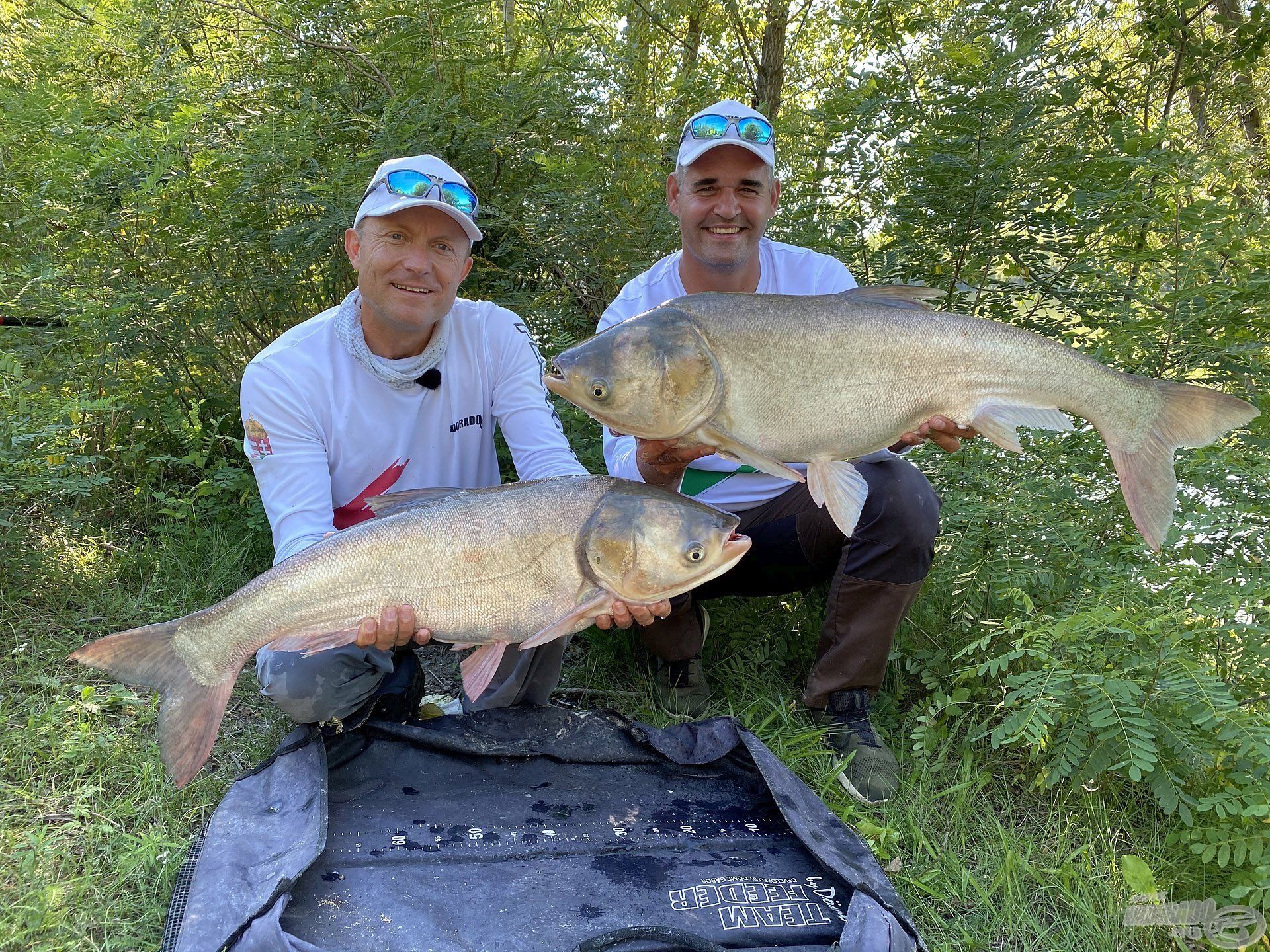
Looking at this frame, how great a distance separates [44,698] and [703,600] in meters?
2.37

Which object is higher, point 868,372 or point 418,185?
point 418,185

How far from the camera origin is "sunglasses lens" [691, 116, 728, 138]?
3121mm

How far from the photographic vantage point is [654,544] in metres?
2.25

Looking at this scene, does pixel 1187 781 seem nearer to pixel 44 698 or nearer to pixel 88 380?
pixel 44 698

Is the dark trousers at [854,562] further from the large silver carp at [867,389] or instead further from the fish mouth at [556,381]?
the fish mouth at [556,381]

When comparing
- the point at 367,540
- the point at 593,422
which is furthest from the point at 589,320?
the point at 367,540

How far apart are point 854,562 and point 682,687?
2.66 ft

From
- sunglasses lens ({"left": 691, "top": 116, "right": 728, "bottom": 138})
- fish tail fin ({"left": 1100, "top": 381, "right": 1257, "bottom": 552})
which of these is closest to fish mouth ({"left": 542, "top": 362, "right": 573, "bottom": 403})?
sunglasses lens ({"left": 691, "top": 116, "right": 728, "bottom": 138})

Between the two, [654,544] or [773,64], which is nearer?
[654,544]

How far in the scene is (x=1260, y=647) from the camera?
243 centimetres

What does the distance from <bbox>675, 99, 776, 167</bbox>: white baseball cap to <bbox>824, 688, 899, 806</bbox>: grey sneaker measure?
75.8 inches

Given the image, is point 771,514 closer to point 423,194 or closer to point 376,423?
point 376,423

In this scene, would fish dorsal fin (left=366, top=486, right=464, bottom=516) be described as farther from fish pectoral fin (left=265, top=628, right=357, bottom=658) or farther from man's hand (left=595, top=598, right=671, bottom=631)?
man's hand (left=595, top=598, right=671, bottom=631)

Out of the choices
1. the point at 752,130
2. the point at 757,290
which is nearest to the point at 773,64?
the point at 752,130
